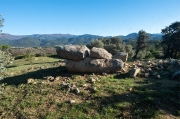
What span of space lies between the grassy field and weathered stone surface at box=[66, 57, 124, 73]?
64.3 inches

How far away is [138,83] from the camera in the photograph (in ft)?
47.8

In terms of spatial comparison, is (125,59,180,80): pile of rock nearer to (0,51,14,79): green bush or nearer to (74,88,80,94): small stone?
(74,88,80,94): small stone

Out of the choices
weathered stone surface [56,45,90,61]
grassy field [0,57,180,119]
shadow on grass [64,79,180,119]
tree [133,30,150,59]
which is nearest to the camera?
shadow on grass [64,79,180,119]

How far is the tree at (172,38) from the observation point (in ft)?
167

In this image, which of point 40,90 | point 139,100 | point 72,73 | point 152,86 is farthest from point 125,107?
point 72,73

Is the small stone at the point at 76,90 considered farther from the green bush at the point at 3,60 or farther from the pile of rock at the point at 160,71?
the pile of rock at the point at 160,71

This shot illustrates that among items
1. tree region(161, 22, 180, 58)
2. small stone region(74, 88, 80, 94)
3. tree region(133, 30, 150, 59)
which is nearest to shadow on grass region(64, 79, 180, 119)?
small stone region(74, 88, 80, 94)

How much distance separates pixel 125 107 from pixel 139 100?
4.11ft

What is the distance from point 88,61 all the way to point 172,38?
43.1 meters

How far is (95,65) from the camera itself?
17141mm

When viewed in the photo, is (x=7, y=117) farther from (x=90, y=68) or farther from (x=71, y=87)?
(x=90, y=68)

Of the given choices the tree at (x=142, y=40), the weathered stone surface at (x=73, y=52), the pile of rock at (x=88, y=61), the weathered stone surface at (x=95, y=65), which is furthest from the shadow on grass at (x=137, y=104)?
the tree at (x=142, y=40)

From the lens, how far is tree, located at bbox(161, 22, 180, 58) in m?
50.8

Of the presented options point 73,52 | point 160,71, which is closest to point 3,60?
point 73,52
